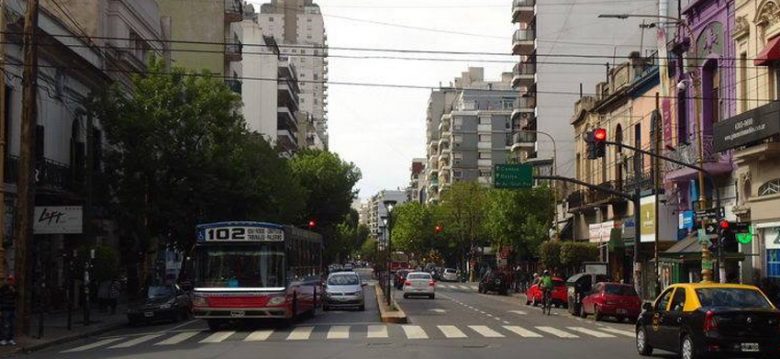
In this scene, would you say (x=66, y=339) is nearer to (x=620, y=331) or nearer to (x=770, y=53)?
(x=620, y=331)

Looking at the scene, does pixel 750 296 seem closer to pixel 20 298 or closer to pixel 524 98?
pixel 20 298

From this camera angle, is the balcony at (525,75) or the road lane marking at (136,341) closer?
the road lane marking at (136,341)

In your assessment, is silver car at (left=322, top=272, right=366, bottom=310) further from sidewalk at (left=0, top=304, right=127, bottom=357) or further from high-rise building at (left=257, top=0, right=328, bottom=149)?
high-rise building at (left=257, top=0, right=328, bottom=149)

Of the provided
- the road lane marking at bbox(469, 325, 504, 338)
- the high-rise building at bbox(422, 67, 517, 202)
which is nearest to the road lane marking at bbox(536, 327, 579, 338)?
the road lane marking at bbox(469, 325, 504, 338)

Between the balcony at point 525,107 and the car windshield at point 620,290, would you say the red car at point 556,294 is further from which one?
the balcony at point 525,107

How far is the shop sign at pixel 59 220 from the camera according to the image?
2875cm

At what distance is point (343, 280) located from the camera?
40.7 meters

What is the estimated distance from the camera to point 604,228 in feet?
170

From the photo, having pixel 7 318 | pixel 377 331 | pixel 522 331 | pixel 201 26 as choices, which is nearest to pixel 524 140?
pixel 201 26

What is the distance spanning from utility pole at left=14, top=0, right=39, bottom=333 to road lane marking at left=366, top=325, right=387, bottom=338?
9.07 m

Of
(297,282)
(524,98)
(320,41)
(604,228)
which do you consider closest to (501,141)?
(524,98)

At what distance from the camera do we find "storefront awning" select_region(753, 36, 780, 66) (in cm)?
3022

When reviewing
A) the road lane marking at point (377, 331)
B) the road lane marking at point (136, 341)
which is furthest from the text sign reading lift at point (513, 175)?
the road lane marking at point (136, 341)

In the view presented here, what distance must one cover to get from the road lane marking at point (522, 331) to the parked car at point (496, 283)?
122 feet
